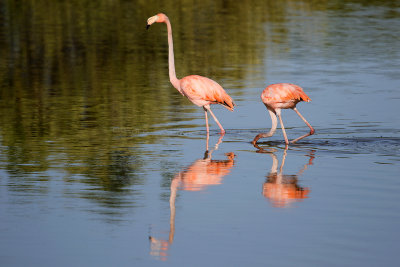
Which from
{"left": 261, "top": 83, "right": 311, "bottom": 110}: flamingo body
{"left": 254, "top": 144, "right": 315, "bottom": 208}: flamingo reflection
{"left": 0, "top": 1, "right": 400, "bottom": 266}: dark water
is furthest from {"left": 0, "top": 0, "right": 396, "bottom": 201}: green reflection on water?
{"left": 261, "top": 83, "right": 311, "bottom": 110}: flamingo body

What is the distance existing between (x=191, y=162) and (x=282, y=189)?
1829mm

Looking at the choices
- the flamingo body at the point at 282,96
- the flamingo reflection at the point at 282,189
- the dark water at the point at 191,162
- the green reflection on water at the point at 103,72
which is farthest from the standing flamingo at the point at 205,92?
the flamingo reflection at the point at 282,189

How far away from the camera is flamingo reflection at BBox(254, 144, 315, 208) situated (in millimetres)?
8711

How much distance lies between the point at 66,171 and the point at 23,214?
1.99 m

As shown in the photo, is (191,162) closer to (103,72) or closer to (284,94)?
(284,94)

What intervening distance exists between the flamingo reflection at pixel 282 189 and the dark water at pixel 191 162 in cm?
2

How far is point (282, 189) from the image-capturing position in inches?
361

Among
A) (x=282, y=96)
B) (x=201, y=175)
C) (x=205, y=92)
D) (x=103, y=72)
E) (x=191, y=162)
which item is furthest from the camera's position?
(x=103, y=72)

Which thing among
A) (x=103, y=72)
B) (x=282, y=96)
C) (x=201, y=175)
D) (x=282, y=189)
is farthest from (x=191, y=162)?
(x=103, y=72)

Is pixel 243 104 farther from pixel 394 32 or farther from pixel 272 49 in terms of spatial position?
pixel 394 32

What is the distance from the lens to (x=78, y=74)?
66.8 ft

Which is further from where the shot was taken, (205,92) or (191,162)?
(205,92)

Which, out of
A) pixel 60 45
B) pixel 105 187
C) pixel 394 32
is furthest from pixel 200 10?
pixel 105 187

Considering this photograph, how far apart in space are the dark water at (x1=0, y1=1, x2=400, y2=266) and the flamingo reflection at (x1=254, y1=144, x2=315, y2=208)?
0.02m
